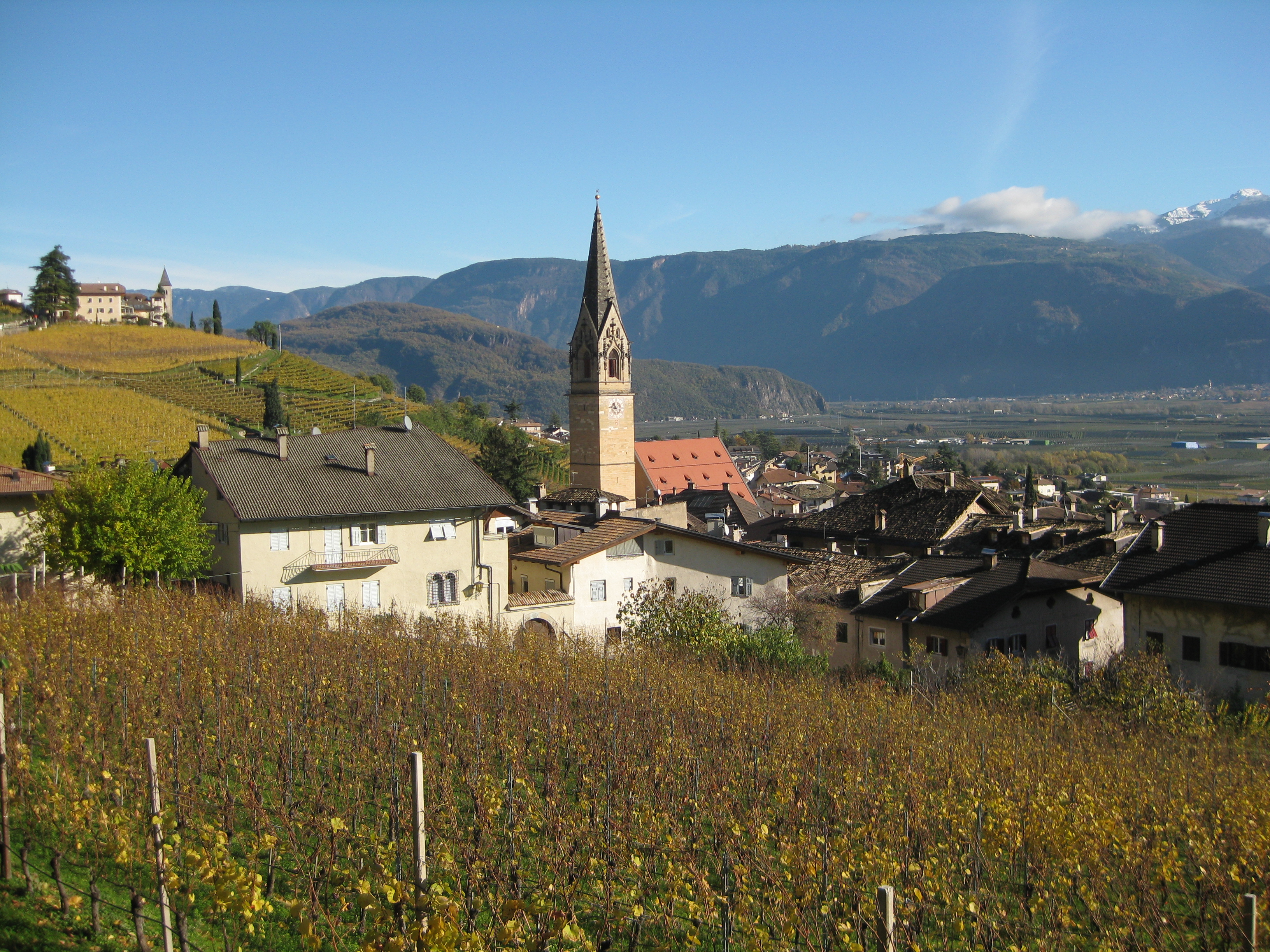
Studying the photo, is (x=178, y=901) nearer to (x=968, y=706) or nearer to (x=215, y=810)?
(x=215, y=810)

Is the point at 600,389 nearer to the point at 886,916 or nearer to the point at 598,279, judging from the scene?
the point at 598,279

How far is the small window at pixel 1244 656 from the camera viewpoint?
2839cm

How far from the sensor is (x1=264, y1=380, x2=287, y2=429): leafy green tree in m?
70.2

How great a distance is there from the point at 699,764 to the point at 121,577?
20468 mm

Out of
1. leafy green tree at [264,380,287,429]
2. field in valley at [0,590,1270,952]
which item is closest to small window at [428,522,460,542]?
field in valley at [0,590,1270,952]

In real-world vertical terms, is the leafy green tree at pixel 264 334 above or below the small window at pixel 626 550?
above

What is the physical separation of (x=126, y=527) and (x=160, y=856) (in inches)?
852

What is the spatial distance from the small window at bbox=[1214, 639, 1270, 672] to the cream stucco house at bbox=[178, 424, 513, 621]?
2172 cm

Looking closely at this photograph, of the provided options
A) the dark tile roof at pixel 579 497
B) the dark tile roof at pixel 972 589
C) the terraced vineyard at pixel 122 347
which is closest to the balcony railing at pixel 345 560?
the dark tile roof at pixel 579 497

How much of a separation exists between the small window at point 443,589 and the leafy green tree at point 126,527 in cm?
739

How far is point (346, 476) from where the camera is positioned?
34344mm

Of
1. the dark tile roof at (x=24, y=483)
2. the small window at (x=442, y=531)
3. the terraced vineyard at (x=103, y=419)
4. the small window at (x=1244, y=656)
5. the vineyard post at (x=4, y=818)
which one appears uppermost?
the terraced vineyard at (x=103, y=419)

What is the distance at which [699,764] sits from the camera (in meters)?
14.0

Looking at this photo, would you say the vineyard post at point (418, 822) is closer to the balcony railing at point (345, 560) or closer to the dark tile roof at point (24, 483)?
the balcony railing at point (345, 560)
